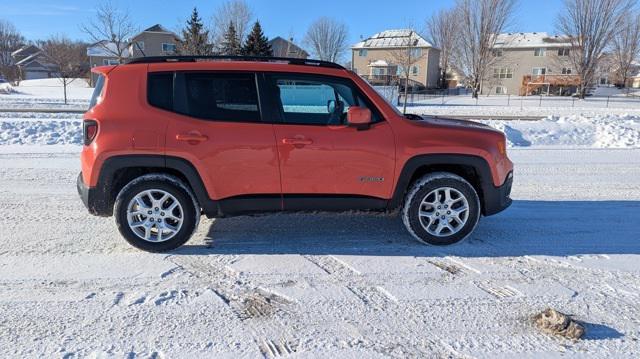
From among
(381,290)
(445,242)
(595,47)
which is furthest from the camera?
(595,47)

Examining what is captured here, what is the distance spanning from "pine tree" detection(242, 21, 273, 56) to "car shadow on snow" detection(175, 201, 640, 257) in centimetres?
3262

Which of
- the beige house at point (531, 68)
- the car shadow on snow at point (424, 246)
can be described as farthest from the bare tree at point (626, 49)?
the car shadow on snow at point (424, 246)

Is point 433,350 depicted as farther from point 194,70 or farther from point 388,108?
point 194,70

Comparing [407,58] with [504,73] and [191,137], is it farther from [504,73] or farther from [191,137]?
[504,73]

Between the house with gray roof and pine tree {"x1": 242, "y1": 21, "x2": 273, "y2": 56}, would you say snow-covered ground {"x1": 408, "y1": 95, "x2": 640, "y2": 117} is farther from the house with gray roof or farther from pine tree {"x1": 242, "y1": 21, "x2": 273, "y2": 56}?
the house with gray roof

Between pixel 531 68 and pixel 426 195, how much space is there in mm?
66640

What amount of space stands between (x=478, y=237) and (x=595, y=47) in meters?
52.0

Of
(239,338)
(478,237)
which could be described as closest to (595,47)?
(478,237)

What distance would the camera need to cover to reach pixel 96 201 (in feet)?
13.1

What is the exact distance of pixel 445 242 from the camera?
434 cm

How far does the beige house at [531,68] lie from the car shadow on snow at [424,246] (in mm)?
57377

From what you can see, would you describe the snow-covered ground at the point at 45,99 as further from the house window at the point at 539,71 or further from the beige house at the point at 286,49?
the house window at the point at 539,71

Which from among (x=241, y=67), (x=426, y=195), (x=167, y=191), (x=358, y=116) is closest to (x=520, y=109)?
(x=426, y=195)

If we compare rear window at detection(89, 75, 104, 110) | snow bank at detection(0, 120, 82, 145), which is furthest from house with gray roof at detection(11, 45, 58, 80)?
rear window at detection(89, 75, 104, 110)
